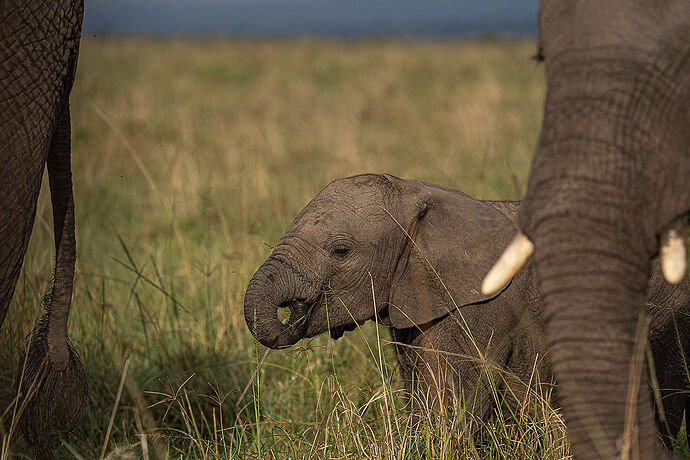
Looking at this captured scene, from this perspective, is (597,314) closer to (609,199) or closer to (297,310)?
(609,199)

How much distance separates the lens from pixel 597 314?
2.22 meters

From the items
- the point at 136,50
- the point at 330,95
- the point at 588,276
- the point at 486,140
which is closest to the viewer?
the point at 588,276

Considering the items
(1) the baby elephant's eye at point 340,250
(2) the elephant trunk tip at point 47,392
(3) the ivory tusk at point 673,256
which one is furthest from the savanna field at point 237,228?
(3) the ivory tusk at point 673,256

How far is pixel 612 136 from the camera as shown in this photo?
2.27 meters

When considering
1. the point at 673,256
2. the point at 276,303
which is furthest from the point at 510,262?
the point at 276,303

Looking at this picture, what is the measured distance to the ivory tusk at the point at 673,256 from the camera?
220cm

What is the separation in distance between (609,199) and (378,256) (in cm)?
150

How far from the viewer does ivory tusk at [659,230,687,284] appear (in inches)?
86.7

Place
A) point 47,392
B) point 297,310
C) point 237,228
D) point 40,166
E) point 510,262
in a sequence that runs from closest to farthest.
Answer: point 510,262, point 40,166, point 47,392, point 297,310, point 237,228

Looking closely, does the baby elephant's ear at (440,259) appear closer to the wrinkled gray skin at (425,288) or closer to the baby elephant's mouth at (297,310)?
the wrinkled gray skin at (425,288)

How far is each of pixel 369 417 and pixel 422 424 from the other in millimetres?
667

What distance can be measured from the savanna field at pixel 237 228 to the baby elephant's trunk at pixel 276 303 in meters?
0.14

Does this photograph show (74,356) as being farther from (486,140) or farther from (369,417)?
(486,140)

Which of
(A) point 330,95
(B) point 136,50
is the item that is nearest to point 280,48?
(B) point 136,50
